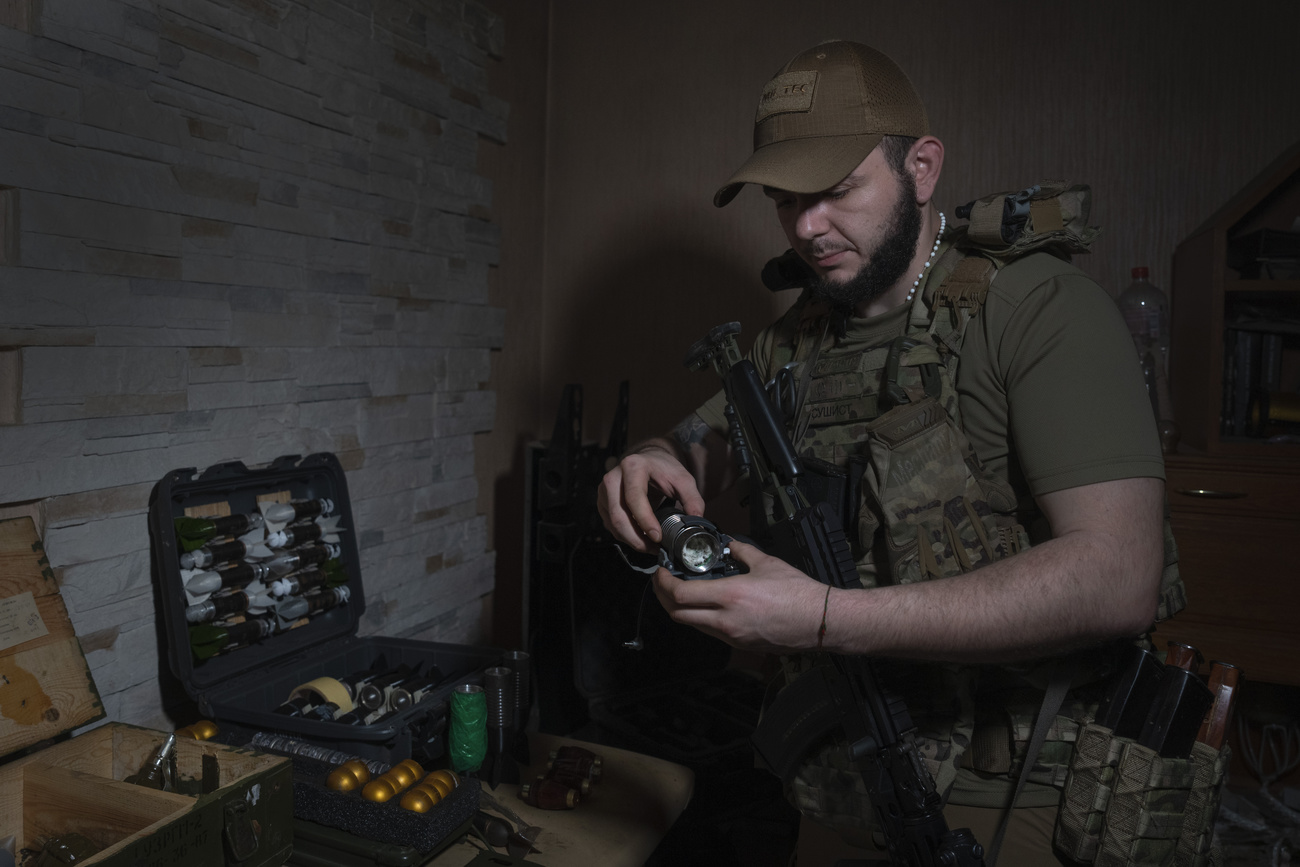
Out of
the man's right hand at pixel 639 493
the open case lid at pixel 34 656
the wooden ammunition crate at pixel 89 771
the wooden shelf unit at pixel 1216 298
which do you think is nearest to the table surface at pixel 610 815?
the wooden ammunition crate at pixel 89 771

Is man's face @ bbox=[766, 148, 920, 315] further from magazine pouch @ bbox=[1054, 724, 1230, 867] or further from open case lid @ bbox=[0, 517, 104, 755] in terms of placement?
open case lid @ bbox=[0, 517, 104, 755]

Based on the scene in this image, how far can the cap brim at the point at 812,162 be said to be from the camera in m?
1.29

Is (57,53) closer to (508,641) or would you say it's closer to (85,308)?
(85,308)

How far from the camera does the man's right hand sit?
4.62ft

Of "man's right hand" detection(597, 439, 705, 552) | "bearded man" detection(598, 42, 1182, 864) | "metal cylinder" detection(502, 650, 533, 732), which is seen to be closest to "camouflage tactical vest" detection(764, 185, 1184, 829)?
"bearded man" detection(598, 42, 1182, 864)

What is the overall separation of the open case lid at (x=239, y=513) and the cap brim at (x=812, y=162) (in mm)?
1104

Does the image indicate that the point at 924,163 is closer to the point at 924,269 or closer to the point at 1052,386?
the point at 924,269

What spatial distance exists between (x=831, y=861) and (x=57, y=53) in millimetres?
1820

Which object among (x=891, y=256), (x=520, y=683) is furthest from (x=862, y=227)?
(x=520, y=683)

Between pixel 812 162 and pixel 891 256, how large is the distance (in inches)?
7.8

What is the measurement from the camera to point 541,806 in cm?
148

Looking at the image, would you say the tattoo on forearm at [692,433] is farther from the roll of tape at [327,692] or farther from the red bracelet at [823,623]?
the roll of tape at [327,692]

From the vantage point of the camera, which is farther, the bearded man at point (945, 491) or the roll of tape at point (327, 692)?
the roll of tape at point (327, 692)

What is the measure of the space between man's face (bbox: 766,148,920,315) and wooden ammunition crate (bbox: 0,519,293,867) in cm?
111
